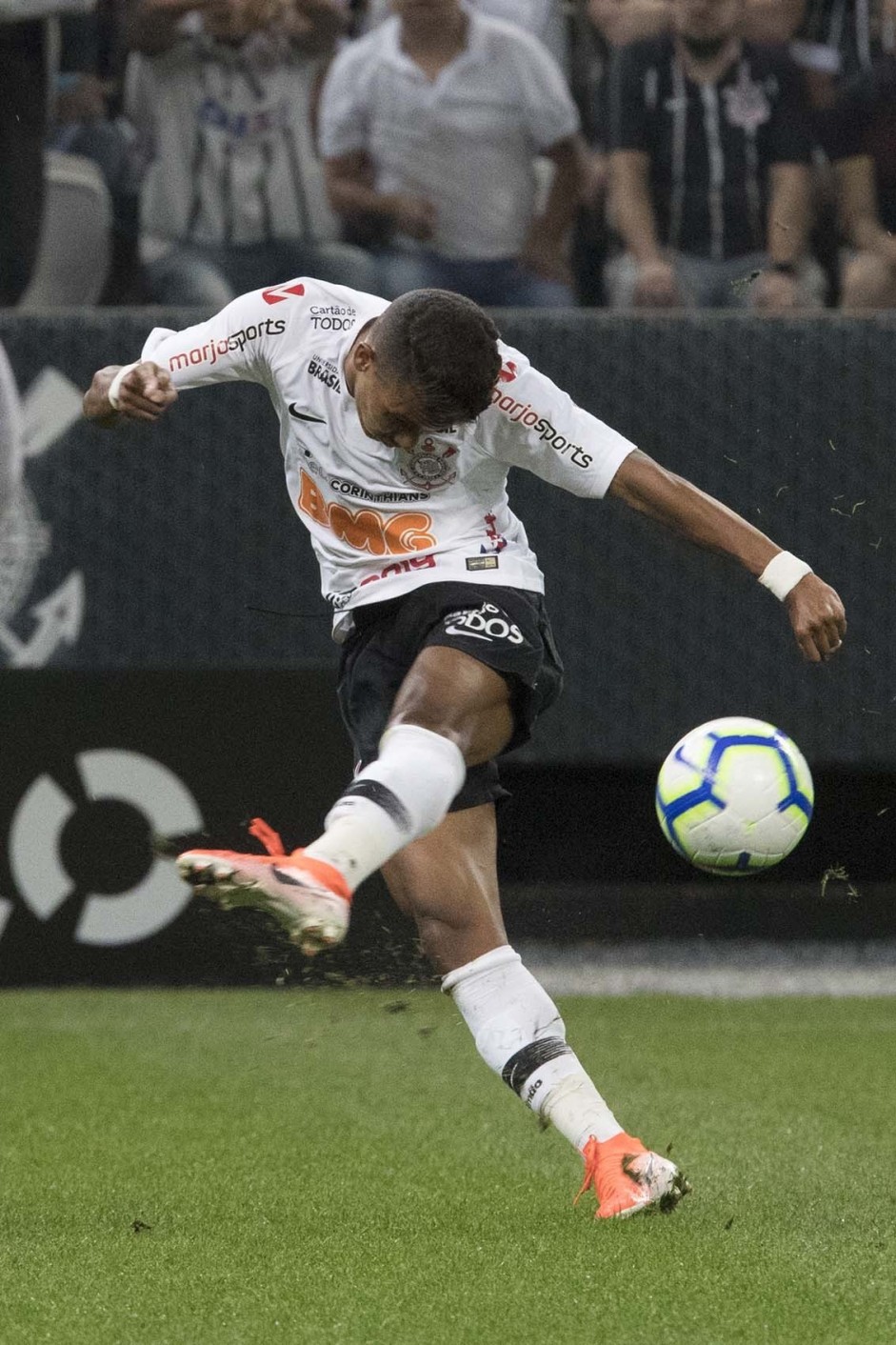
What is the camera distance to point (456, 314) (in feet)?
12.8

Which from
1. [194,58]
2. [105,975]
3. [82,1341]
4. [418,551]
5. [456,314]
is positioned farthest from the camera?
[194,58]

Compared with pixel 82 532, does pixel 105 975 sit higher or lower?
lower

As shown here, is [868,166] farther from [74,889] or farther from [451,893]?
[451,893]

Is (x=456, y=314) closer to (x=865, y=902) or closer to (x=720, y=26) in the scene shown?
(x=720, y=26)

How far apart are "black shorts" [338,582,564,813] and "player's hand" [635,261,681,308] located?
429 cm

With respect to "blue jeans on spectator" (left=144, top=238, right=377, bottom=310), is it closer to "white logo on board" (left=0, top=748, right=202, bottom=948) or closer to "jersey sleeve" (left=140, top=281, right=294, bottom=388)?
"white logo on board" (left=0, top=748, right=202, bottom=948)

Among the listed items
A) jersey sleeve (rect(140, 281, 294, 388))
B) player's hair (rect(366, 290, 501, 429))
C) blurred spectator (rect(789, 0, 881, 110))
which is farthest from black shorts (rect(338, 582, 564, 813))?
blurred spectator (rect(789, 0, 881, 110))

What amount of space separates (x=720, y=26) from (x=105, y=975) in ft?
14.6

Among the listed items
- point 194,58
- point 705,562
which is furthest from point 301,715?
point 194,58

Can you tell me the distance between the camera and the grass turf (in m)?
3.46

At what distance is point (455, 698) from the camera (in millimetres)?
4094

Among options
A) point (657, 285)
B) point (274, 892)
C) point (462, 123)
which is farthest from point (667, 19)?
point (274, 892)

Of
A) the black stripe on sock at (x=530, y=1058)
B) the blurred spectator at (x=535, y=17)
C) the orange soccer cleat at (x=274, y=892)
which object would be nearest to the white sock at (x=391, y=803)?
the orange soccer cleat at (x=274, y=892)

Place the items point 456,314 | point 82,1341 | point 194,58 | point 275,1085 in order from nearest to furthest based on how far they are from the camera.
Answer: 1. point 82,1341
2. point 456,314
3. point 275,1085
4. point 194,58
